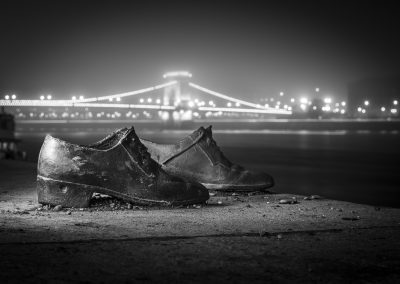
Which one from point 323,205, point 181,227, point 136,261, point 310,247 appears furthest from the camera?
point 323,205

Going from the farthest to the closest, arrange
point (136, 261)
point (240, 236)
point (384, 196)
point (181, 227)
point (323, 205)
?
point (384, 196)
point (323, 205)
point (181, 227)
point (240, 236)
point (136, 261)

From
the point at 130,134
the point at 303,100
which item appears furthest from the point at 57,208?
the point at 303,100

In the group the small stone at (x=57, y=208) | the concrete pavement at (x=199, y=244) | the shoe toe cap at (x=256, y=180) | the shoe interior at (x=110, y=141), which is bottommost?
the concrete pavement at (x=199, y=244)

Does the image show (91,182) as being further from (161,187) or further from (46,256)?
(46,256)

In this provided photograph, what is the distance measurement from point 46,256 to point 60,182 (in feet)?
6.53

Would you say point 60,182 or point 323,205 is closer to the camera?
point 60,182

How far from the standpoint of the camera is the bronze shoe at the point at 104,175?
529cm

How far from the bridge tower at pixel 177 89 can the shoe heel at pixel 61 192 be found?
8869cm

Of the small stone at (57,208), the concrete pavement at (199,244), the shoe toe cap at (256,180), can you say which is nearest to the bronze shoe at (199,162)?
the shoe toe cap at (256,180)

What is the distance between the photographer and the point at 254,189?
693cm

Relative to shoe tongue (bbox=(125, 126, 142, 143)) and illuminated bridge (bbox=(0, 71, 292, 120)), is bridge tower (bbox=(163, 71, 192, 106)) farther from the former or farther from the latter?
shoe tongue (bbox=(125, 126, 142, 143))

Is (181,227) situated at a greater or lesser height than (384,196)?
→ greater

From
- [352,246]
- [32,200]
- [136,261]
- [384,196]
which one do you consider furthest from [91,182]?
[384,196]

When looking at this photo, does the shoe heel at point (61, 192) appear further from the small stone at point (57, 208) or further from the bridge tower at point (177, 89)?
the bridge tower at point (177, 89)
